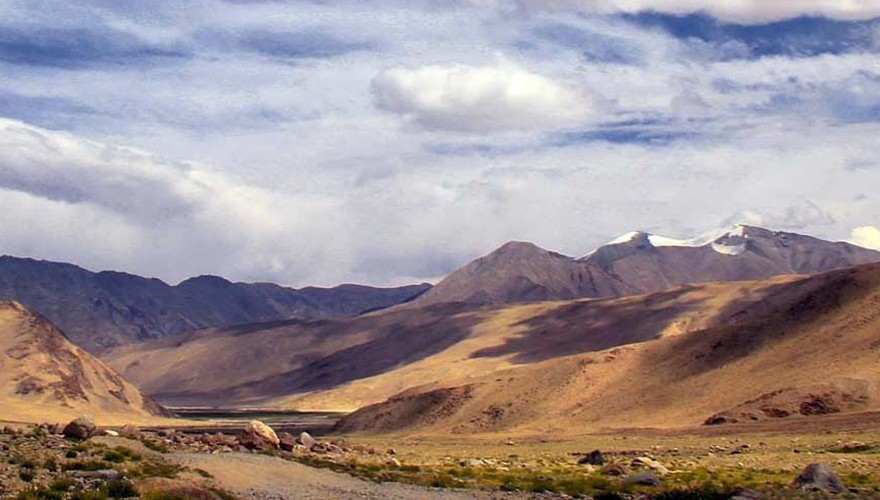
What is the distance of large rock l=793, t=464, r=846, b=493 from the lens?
4134cm

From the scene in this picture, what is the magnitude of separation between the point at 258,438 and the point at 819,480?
24497mm

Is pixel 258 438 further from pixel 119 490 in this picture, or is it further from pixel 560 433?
pixel 560 433

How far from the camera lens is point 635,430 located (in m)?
107

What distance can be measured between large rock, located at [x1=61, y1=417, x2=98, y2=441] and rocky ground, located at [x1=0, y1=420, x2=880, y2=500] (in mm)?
47

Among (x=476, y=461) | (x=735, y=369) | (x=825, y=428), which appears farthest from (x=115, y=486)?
(x=735, y=369)

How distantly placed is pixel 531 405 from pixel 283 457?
299ft

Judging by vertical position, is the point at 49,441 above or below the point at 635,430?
above

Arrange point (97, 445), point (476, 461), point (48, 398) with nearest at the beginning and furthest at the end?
point (97, 445) → point (476, 461) → point (48, 398)

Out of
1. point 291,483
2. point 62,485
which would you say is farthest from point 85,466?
point 291,483

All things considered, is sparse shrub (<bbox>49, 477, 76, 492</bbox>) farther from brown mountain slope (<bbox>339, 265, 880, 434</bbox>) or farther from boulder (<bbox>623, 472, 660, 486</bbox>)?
brown mountain slope (<bbox>339, 265, 880, 434</bbox>)

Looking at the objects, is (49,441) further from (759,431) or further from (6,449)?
(759,431)

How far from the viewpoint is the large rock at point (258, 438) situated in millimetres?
51094

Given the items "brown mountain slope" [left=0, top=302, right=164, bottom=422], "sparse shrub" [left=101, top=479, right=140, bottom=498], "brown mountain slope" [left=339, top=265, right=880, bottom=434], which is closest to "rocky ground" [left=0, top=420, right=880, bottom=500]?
"sparse shrub" [left=101, top=479, right=140, bottom=498]

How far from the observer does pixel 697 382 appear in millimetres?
127125
